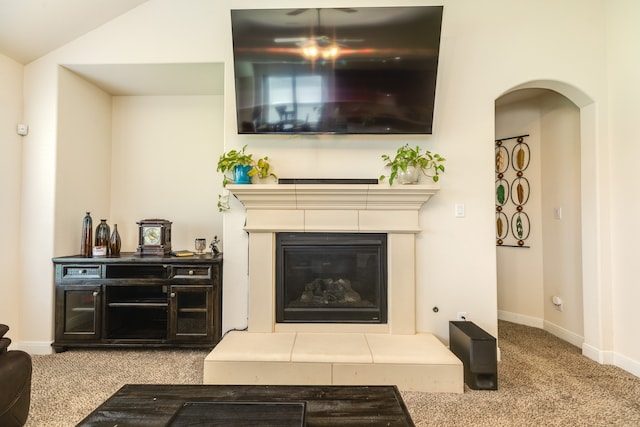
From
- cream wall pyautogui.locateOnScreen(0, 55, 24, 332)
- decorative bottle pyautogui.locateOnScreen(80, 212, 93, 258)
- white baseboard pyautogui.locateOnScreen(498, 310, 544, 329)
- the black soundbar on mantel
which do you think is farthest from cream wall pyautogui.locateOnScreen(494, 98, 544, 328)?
cream wall pyautogui.locateOnScreen(0, 55, 24, 332)

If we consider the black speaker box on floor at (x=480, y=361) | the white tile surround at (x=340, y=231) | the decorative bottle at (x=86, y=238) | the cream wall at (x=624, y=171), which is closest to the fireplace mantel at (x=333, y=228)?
the white tile surround at (x=340, y=231)

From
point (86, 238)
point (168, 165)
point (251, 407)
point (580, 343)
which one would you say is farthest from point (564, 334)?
point (86, 238)

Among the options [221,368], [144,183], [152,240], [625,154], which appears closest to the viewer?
[221,368]

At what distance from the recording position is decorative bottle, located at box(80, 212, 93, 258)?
9.13 feet

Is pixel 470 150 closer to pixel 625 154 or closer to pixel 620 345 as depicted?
pixel 625 154

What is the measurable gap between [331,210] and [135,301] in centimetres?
185

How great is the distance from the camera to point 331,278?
2719 mm

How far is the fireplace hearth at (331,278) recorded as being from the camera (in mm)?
2613

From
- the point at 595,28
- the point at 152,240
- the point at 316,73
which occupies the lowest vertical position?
the point at 152,240

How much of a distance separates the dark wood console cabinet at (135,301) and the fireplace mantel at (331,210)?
1.87 feet

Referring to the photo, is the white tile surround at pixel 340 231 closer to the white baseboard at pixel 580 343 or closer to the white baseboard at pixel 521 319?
the white baseboard at pixel 580 343

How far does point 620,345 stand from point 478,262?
1221 millimetres

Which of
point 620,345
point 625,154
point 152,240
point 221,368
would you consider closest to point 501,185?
point 625,154

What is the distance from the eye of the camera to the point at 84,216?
9.74ft
